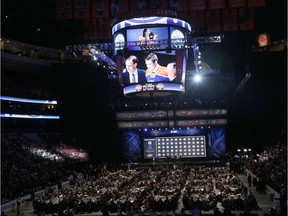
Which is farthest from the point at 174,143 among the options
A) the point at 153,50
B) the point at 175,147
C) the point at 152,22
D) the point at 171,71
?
the point at 152,22

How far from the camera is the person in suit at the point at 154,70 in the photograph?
2994cm

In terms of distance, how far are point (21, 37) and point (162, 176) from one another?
27.0m

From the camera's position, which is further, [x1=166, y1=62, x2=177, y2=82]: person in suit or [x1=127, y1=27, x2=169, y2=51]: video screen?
[x1=166, y1=62, x2=177, y2=82]: person in suit

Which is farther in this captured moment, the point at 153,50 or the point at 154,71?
the point at 154,71

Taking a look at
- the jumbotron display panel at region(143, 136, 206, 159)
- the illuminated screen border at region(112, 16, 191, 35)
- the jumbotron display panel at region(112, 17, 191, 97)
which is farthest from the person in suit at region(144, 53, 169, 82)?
the jumbotron display panel at region(143, 136, 206, 159)

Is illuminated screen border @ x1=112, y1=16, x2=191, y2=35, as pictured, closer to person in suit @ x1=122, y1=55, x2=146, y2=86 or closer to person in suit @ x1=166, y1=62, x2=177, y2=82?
person in suit @ x1=122, y1=55, x2=146, y2=86

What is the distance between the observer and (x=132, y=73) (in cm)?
3069

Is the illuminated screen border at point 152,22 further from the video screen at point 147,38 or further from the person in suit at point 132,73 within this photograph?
the person in suit at point 132,73

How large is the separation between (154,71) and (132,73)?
1.64 m

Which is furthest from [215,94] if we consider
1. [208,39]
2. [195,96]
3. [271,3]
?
[208,39]

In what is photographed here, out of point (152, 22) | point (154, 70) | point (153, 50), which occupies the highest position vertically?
point (152, 22)

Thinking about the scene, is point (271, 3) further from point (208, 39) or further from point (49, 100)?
point (49, 100)

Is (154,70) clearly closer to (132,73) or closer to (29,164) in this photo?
(132,73)

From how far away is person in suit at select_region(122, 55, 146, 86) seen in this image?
30.2 meters
